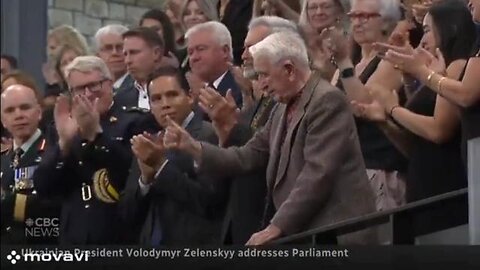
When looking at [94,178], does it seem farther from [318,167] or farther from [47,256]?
[318,167]

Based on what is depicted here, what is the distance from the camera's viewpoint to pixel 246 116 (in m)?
5.78

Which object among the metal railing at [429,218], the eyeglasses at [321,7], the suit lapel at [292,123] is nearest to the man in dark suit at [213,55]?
the suit lapel at [292,123]

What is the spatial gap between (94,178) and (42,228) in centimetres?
26

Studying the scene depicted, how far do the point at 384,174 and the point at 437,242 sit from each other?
12.3 inches

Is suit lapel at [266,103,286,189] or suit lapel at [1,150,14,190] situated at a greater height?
suit lapel at [266,103,286,189]

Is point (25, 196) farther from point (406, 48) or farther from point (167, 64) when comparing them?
point (406, 48)

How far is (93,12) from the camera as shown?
18.8 feet

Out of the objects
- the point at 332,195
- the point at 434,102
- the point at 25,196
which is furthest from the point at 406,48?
the point at 25,196

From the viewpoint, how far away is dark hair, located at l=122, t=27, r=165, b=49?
19.2 ft

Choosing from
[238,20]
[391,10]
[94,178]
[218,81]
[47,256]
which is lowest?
[47,256]

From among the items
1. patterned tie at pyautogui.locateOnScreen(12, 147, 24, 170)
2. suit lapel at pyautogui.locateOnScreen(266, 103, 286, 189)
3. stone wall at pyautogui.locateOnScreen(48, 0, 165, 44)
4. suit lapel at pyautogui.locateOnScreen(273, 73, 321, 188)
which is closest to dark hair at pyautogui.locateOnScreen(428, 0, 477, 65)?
suit lapel at pyautogui.locateOnScreen(273, 73, 321, 188)

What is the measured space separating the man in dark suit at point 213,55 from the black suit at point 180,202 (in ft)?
0.50

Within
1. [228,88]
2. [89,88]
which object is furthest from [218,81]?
[89,88]

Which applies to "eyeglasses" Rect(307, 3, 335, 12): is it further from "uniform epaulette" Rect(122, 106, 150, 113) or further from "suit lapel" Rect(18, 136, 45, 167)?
"suit lapel" Rect(18, 136, 45, 167)
